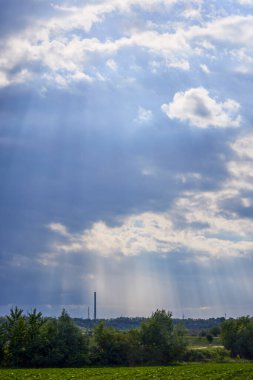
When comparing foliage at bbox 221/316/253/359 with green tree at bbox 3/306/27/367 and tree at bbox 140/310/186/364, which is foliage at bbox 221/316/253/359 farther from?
green tree at bbox 3/306/27/367

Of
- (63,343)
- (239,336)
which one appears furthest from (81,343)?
(239,336)

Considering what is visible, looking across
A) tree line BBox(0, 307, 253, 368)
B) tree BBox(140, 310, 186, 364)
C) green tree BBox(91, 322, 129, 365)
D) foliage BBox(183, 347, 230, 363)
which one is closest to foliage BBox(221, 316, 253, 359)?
foliage BBox(183, 347, 230, 363)

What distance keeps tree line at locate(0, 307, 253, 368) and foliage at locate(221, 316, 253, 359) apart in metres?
24.2

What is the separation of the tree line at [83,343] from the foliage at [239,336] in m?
24.2

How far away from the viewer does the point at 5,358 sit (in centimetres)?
7681

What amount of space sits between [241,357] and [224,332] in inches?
299

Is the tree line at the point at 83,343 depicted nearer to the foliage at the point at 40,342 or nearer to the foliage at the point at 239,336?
the foliage at the point at 40,342

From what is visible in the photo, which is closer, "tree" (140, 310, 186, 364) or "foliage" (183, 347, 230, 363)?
"tree" (140, 310, 186, 364)

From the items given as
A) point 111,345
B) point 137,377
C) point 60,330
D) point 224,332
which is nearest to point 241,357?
point 224,332

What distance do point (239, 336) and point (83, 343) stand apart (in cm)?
4604

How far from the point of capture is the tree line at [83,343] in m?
77.5

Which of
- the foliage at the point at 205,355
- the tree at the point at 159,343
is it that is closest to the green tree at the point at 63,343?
the tree at the point at 159,343

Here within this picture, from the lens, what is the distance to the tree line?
77500 millimetres

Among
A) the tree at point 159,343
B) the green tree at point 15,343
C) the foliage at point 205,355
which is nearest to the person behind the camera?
the green tree at point 15,343
